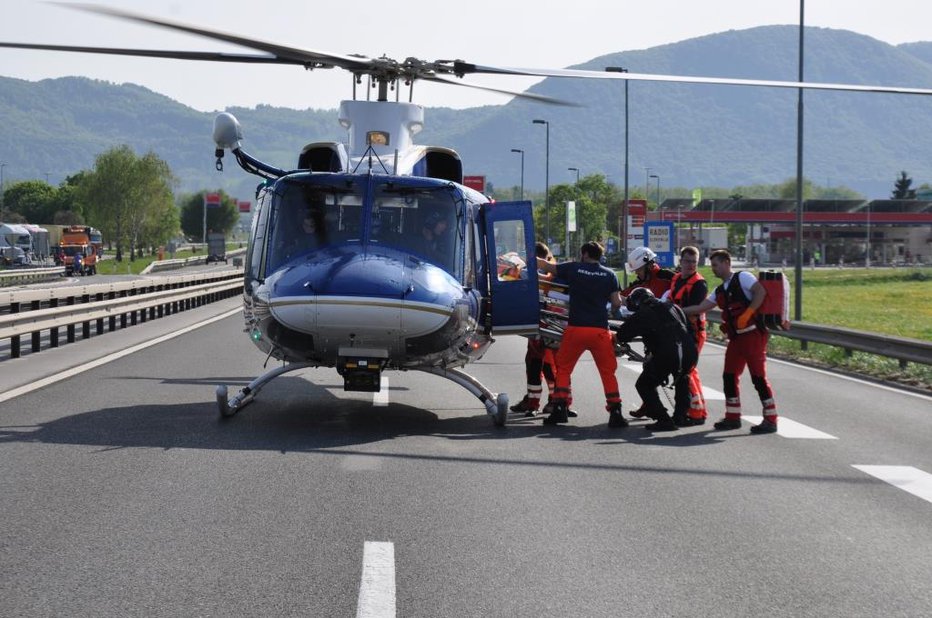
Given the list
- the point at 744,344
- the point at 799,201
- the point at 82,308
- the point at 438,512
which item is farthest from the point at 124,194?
the point at 438,512

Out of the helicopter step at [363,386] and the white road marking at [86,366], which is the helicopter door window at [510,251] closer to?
the helicopter step at [363,386]

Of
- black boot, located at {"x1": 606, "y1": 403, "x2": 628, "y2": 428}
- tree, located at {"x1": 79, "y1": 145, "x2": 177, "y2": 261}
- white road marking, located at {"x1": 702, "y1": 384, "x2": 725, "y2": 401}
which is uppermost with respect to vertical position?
tree, located at {"x1": 79, "y1": 145, "x2": 177, "y2": 261}

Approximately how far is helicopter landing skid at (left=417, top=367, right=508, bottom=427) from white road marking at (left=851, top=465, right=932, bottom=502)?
3.31 m

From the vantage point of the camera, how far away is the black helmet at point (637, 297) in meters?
12.9

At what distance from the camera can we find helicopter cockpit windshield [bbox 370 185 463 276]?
1199cm

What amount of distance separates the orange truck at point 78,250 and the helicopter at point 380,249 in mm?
72761

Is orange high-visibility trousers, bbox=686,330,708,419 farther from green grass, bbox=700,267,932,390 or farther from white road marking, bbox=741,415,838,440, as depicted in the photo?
green grass, bbox=700,267,932,390

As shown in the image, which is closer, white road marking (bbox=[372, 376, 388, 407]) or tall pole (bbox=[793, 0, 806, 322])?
white road marking (bbox=[372, 376, 388, 407])

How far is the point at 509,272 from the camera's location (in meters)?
12.8

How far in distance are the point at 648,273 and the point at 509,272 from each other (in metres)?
2.03

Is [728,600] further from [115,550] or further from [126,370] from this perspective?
[126,370]

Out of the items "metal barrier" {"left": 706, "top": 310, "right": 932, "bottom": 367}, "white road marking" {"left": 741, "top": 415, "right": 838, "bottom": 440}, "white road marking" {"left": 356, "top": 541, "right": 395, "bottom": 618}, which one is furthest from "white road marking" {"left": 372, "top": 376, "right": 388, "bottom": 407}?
"white road marking" {"left": 356, "top": 541, "right": 395, "bottom": 618}

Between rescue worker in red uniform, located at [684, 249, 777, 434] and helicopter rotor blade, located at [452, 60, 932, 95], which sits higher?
helicopter rotor blade, located at [452, 60, 932, 95]

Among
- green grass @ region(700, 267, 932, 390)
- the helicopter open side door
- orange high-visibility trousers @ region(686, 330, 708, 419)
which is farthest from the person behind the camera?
green grass @ region(700, 267, 932, 390)
